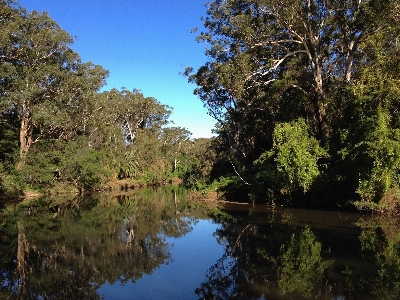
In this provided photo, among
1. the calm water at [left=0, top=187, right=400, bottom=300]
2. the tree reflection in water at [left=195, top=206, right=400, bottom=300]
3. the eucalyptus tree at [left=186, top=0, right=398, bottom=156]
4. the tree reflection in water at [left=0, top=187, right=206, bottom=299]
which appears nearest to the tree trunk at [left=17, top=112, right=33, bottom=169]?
the tree reflection in water at [left=0, top=187, right=206, bottom=299]

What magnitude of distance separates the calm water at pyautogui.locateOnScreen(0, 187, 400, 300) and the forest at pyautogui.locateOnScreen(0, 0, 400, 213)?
101 inches

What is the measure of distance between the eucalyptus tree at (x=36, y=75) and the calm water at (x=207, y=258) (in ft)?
46.4

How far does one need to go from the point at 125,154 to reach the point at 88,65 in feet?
45.1

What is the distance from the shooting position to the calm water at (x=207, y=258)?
7.40 meters

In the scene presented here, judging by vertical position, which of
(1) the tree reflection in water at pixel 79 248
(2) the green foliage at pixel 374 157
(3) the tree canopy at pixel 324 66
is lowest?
(1) the tree reflection in water at pixel 79 248

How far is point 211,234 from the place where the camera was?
44.8ft

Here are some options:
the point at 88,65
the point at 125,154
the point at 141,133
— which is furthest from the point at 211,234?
the point at 141,133

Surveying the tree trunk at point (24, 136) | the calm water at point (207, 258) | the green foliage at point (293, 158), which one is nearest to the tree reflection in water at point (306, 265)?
the calm water at point (207, 258)

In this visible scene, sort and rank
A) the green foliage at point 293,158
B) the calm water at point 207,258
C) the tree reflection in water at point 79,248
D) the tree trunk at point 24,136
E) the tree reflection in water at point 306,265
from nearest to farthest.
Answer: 1. the tree reflection in water at point 306,265
2. the calm water at point 207,258
3. the tree reflection in water at point 79,248
4. the green foliage at point 293,158
5. the tree trunk at point 24,136

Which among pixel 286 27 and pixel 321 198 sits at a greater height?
pixel 286 27

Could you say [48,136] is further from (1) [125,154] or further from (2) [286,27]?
(2) [286,27]

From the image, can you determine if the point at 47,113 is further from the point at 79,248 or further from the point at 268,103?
the point at 79,248

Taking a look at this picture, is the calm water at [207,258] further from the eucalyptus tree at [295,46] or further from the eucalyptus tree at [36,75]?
the eucalyptus tree at [36,75]

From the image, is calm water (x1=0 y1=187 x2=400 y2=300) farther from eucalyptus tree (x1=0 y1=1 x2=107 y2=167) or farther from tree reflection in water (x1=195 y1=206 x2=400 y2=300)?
eucalyptus tree (x1=0 y1=1 x2=107 y2=167)
